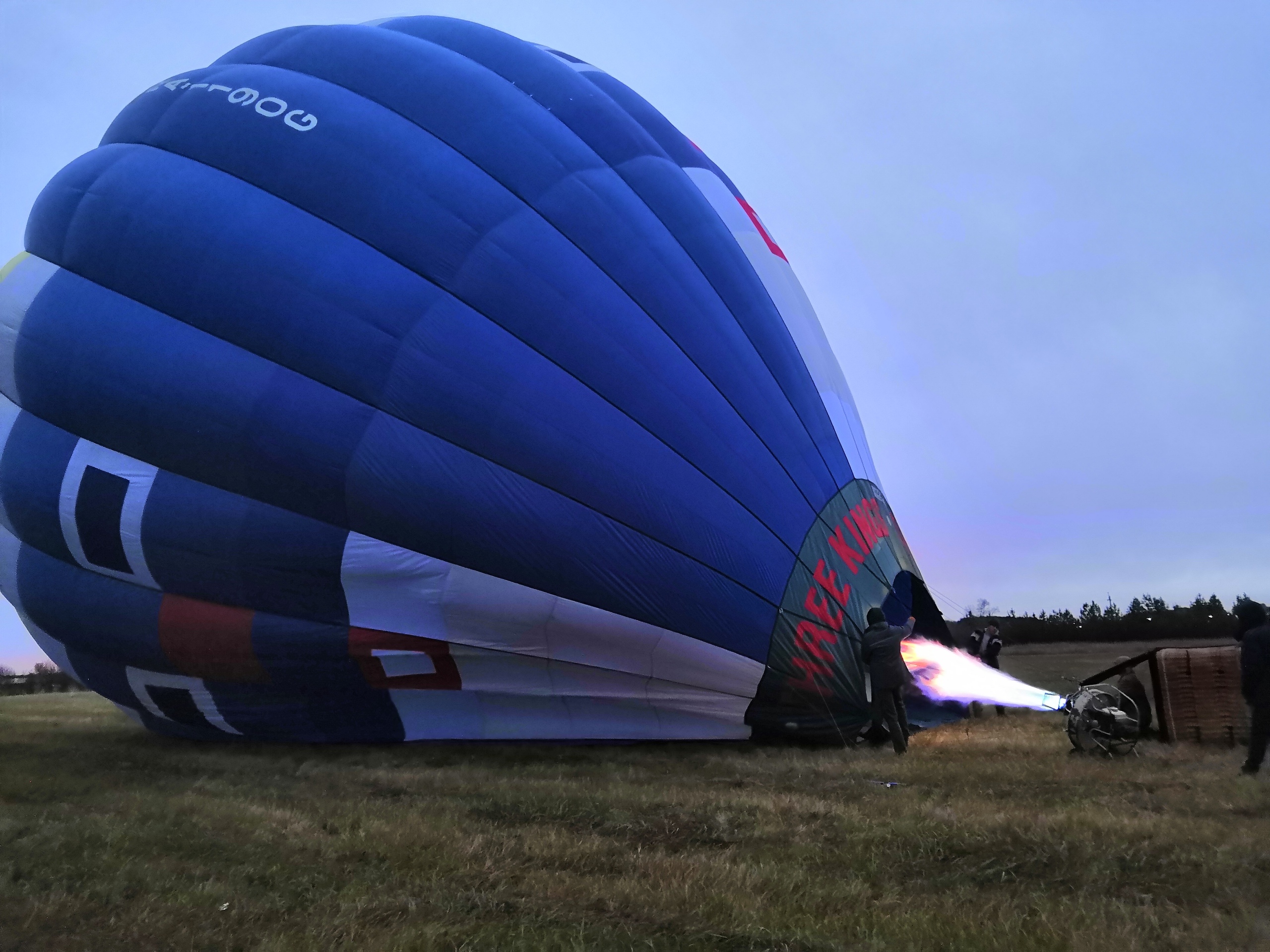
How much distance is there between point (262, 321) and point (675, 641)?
3.32 metres

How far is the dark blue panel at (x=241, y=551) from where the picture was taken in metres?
6.10

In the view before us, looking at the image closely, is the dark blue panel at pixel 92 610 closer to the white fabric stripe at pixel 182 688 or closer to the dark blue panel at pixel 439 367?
the white fabric stripe at pixel 182 688

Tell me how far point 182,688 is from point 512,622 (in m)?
2.74

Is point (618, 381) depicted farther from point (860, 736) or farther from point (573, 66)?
point (573, 66)

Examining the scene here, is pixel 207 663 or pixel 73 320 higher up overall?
pixel 73 320

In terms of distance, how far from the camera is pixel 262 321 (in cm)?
627

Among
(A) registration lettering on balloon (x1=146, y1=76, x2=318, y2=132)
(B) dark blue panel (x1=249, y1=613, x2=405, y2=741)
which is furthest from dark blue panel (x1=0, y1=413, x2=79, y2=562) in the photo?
(A) registration lettering on balloon (x1=146, y1=76, x2=318, y2=132)

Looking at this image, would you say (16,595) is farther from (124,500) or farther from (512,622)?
(512,622)

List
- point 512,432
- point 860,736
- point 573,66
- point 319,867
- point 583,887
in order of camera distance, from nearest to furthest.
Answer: point 583,887, point 319,867, point 512,432, point 860,736, point 573,66

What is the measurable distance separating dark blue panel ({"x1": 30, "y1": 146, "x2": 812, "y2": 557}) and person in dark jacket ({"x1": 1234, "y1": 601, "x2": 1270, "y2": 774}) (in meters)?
2.54

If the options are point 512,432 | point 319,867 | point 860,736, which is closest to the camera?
point 319,867

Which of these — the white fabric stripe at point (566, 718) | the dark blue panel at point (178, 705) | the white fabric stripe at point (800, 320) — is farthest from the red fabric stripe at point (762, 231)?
the dark blue panel at point (178, 705)

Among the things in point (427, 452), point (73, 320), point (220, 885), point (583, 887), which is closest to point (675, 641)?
point (427, 452)

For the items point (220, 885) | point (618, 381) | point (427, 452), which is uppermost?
point (618, 381)
